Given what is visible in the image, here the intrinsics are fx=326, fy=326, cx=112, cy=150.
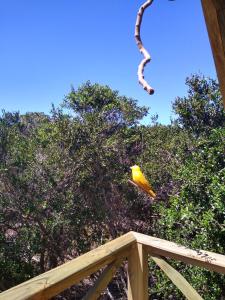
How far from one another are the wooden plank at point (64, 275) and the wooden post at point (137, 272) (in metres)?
0.11

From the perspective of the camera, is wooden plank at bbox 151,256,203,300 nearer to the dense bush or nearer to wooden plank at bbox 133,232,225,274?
wooden plank at bbox 133,232,225,274

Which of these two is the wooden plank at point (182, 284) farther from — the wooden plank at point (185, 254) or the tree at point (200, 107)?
the tree at point (200, 107)

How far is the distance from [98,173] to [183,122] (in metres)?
2.27

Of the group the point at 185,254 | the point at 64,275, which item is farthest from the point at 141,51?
the point at 185,254

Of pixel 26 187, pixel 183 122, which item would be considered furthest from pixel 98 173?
pixel 183 122

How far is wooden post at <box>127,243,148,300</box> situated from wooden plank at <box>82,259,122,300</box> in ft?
0.48

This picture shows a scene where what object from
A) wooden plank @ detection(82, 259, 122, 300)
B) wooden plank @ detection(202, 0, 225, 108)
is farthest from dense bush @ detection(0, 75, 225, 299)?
wooden plank @ detection(202, 0, 225, 108)

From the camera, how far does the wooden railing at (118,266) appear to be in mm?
1293

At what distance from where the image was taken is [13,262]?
6.11 metres

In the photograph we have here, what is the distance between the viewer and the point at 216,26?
78 cm

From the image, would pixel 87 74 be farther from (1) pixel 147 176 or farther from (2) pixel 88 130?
(1) pixel 147 176

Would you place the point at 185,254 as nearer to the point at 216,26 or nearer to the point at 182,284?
the point at 182,284

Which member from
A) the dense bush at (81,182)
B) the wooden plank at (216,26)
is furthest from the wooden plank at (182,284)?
the dense bush at (81,182)

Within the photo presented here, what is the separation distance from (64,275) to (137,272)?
0.70 meters
